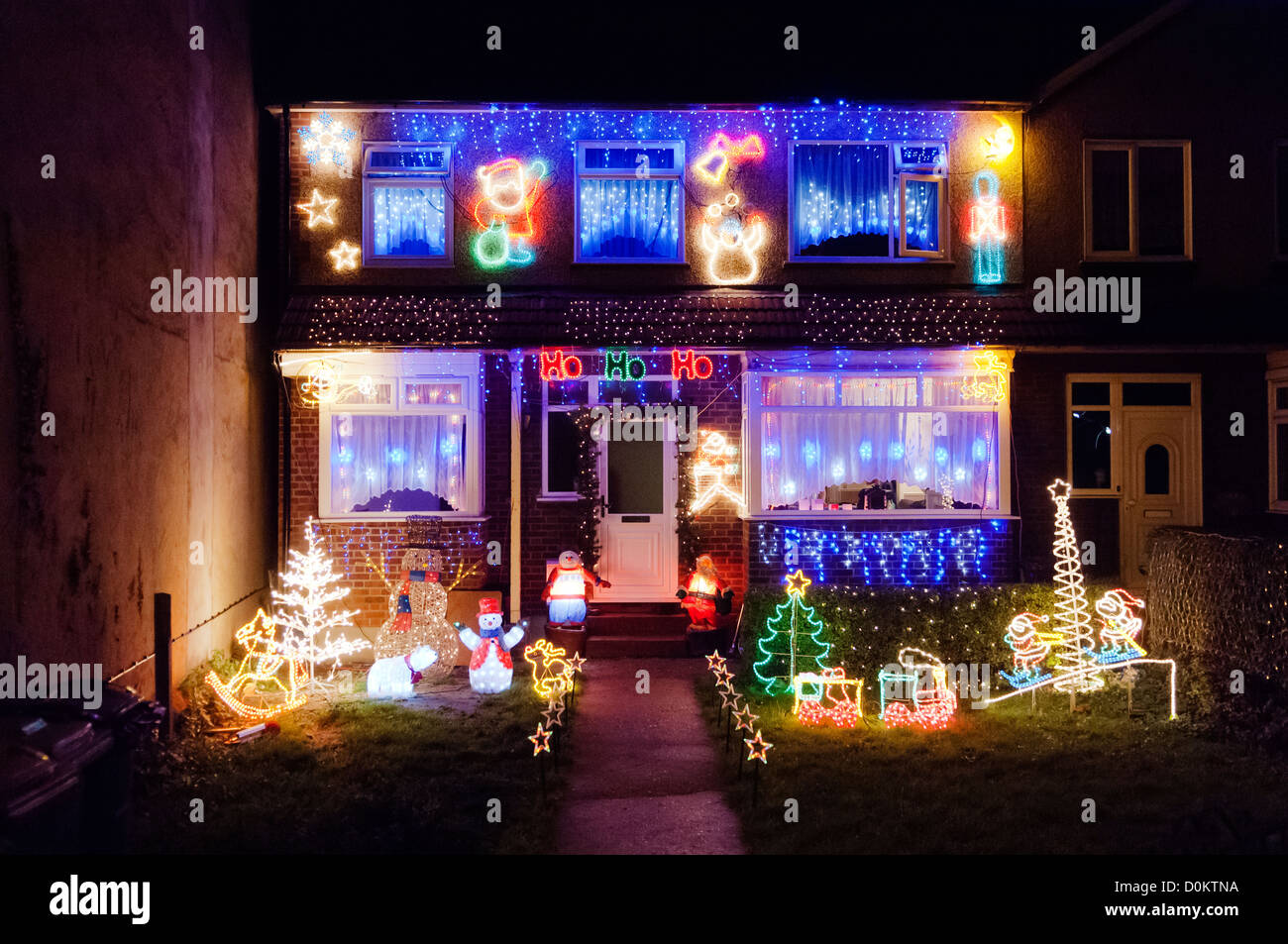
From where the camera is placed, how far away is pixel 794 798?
20.9 ft

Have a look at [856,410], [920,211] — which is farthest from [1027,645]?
[920,211]

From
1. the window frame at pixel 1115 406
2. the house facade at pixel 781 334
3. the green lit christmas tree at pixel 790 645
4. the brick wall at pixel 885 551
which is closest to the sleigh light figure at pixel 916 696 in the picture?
the green lit christmas tree at pixel 790 645

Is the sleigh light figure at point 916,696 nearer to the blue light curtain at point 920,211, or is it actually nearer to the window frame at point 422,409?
the window frame at point 422,409

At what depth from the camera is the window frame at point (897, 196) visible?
11.7m

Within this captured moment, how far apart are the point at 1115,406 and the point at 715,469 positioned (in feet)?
17.3

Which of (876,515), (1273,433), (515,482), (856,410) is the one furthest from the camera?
(1273,433)

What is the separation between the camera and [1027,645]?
29.5ft

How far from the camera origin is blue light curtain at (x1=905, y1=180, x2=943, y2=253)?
1185 centimetres

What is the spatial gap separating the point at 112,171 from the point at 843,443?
8.07 metres

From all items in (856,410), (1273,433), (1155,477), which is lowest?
(1155,477)

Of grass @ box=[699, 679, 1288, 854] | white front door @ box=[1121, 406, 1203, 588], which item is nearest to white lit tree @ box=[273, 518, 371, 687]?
grass @ box=[699, 679, 1288, 854]

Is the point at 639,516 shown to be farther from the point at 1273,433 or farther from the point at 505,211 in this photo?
the point at 1273,433

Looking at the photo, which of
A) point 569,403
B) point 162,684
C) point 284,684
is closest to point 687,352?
point 569,403

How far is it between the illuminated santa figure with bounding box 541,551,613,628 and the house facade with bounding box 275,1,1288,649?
68 cm
